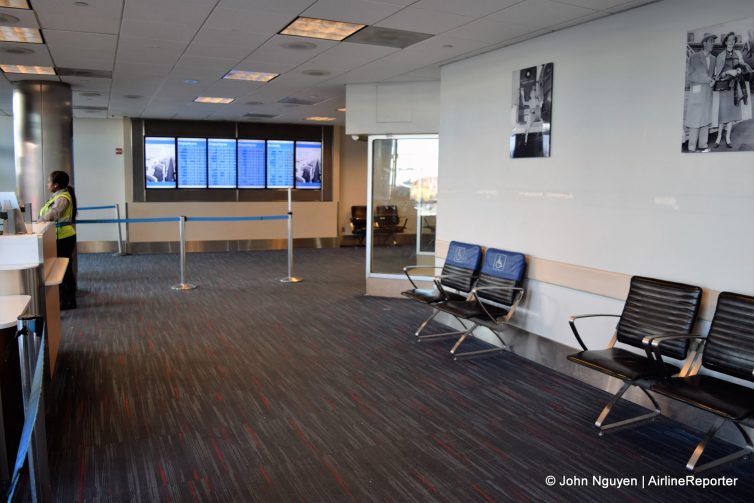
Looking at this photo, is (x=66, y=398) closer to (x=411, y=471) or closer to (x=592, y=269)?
(x=411, y=471)

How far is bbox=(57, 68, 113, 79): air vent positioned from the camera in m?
7.85

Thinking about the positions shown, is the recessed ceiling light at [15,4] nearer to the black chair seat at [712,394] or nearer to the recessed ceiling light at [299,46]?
the recessed ceiling light at [299,46]

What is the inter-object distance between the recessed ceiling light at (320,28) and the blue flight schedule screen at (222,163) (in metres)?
Answer: 8.85

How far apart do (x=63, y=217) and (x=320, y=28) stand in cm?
405

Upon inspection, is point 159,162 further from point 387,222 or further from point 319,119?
point 387,222

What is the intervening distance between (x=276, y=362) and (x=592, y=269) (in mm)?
2927

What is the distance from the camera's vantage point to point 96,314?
7391mm

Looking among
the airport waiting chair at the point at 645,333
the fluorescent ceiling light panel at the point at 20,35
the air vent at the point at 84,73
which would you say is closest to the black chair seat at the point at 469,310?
the airport waiting chair at the point at 645,333

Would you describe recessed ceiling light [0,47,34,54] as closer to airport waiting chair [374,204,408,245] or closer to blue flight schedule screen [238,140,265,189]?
airport waiting chair [374,204,408,245]

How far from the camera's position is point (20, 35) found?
601cm

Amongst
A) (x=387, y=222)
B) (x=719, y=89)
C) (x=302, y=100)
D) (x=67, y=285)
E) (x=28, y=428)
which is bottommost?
(x=67, y=285)

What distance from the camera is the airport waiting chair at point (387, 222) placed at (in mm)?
8758

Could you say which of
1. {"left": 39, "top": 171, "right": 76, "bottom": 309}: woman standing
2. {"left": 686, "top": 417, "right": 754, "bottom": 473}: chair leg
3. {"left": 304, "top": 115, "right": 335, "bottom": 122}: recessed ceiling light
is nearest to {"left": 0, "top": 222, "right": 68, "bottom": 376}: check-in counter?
{"left": 39, "top": 171, "right": 76, "bottom": 309}: woman standing

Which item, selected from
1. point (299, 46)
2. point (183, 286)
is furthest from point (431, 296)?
point (183, 286)
